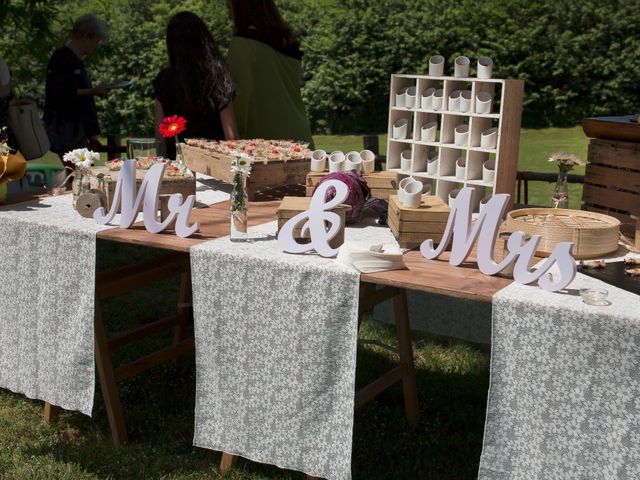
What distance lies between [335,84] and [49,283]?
11.5m

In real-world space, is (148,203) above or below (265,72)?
below

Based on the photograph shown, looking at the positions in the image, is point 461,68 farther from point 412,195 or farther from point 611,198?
point 412,195

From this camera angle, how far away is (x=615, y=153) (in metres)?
2.82

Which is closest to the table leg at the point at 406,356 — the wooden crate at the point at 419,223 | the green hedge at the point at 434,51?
the wooden crate at the point at 419,223

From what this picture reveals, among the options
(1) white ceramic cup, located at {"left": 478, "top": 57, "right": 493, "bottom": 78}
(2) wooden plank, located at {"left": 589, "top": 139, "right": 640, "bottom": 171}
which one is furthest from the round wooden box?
(1) white ceramic cup, located at {"left": 478, "top": 57, "right": 493, "bottom": 78}

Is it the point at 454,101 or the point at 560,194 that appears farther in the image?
the point at 454,101

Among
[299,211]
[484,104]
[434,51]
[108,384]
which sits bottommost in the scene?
[108,384]

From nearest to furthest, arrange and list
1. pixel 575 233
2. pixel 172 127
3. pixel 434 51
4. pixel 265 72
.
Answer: pixel 575 233 → pixel 172 127 → pixel 265 72 → pixel 434 51

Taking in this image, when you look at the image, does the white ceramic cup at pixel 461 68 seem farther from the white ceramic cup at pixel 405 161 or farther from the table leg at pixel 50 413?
the table leg at pixel 50 413

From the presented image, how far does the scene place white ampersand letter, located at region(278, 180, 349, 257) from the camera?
2469mm

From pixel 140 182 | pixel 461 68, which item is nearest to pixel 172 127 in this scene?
pixel 140 182

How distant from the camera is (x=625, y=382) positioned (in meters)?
2.03

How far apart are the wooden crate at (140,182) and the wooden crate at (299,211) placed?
448 millimetres

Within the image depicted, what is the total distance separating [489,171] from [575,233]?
0.68m
